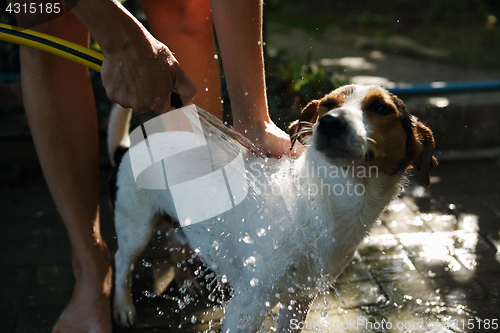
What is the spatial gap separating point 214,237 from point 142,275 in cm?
90

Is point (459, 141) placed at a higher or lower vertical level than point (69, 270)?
lower

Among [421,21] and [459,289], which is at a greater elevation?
[459,289]

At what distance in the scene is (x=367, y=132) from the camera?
164 centimetres

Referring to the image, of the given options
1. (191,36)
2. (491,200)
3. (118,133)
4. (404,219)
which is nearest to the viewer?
(191,36)

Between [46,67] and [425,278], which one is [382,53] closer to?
[425,278]

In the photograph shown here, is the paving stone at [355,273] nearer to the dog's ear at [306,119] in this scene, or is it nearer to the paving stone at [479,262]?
the paving stone at [479,262]

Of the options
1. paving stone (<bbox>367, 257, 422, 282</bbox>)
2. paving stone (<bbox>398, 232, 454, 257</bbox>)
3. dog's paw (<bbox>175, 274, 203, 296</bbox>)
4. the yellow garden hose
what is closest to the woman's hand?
the yellow garden hose

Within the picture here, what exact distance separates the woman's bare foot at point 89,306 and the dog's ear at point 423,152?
5.09 feet

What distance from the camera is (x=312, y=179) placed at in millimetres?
1730

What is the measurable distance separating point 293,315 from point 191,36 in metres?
1.42

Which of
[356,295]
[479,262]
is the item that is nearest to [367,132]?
[356,295]

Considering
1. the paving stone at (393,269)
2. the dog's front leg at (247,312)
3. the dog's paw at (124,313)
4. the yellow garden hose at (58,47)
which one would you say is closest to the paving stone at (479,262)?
the paving stone at (393,269)

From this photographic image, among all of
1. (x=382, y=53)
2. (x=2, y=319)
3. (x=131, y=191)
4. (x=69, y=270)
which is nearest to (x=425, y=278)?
(x=131, y=191)

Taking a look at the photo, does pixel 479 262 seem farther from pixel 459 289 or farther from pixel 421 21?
pixel 421 21
